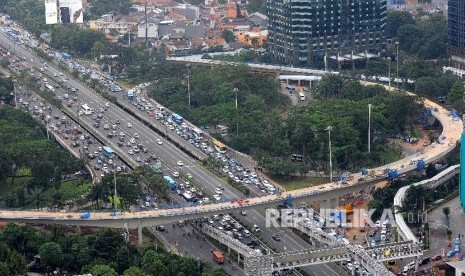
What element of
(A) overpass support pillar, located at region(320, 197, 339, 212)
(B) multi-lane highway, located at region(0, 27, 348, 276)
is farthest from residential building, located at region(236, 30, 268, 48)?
(A) overpass support pillar, located at region(320, 197, 339, 212)

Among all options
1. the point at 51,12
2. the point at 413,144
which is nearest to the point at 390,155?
the point at 413,144

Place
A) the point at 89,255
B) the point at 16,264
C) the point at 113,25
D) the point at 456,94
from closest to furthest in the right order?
the point at 16,264
the point at 89,255
the point at 456,94
the point at 113,25

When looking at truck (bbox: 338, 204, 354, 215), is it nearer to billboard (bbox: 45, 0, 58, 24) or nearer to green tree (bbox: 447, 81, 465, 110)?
green tree (bbox: 447, 81, 465, 110)

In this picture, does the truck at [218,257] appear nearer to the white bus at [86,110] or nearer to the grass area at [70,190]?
the grass area at [70,190]

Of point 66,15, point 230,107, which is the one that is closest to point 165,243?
point 230,107

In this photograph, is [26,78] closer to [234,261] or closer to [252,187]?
[252,187]

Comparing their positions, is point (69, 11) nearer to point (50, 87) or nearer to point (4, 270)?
point (50, 87)
